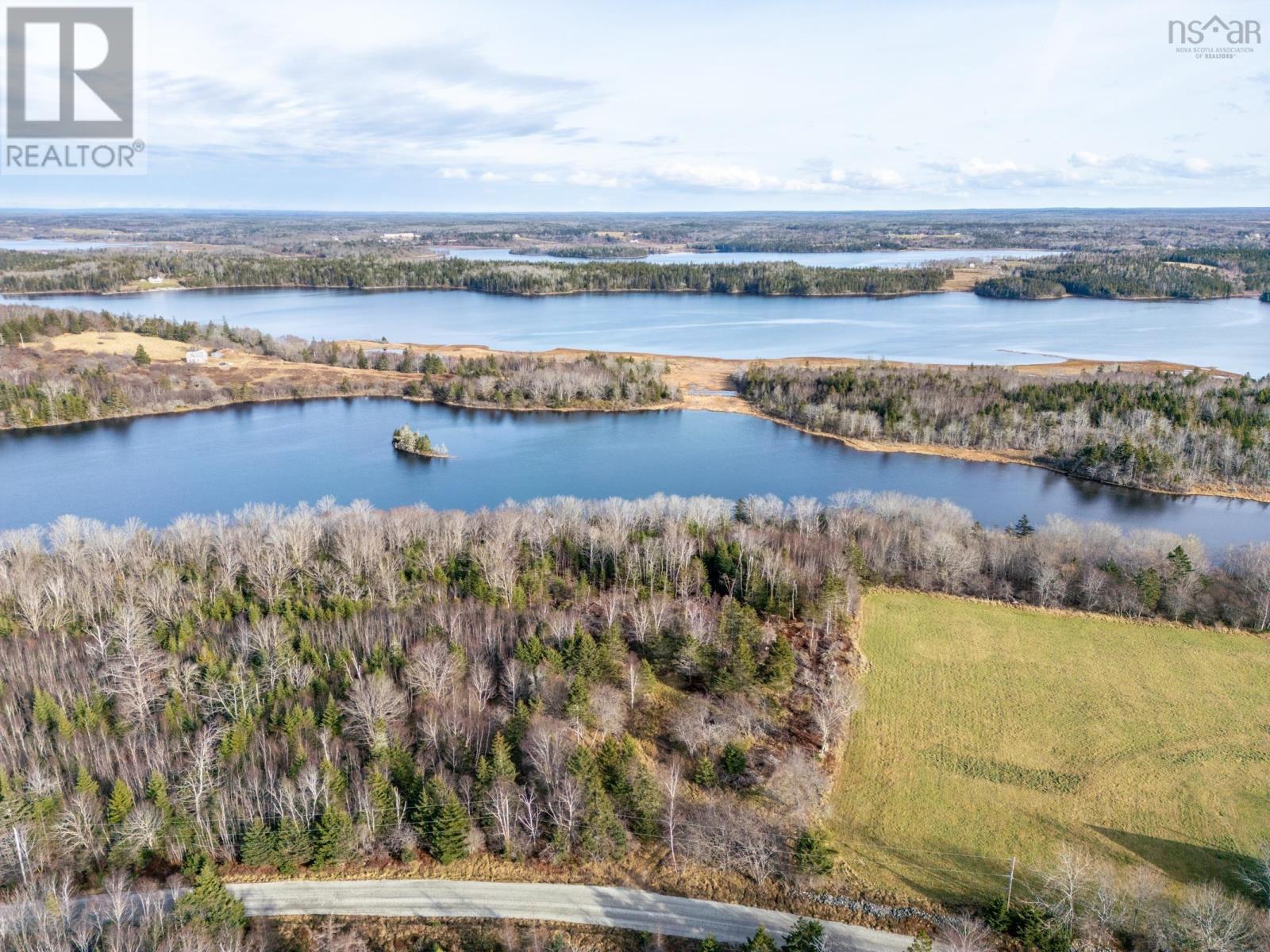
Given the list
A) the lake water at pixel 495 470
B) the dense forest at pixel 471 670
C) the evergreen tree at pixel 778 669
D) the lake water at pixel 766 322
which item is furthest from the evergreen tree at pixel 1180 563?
Result: the lake water at pixel 766 322

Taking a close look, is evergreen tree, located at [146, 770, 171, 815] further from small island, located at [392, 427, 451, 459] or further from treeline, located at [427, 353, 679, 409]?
treeline, located at [427, 353, 679, 409]

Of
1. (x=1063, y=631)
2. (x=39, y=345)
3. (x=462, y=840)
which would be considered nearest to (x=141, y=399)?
(x=39, y=345)

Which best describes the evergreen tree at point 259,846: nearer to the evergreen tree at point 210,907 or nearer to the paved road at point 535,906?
the paved road at point 535,906

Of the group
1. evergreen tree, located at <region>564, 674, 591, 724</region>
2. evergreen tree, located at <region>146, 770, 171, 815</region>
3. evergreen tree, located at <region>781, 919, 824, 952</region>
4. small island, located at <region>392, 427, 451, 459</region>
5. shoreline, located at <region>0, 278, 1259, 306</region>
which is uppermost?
shoreline, located at <region>0, 278, 1259, 306</region>

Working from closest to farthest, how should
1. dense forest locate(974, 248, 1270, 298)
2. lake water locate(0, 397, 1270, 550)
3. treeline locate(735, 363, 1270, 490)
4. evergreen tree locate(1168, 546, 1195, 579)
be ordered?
evergreen tree locate(1168, 546, 1195, 579)
lake water locate(0, 397, 1270, 550)
treeline locate(735, 363, 1270, 490)
dense forest locate(974, 248, 1270, 298)

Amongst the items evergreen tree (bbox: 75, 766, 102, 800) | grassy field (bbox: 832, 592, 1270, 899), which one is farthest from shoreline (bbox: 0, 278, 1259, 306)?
evergreen tree (bbox: 75, 766, 102, 800)

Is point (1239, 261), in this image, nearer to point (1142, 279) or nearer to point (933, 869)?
point (1142, 279)

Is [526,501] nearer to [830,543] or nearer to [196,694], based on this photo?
[830,543]
